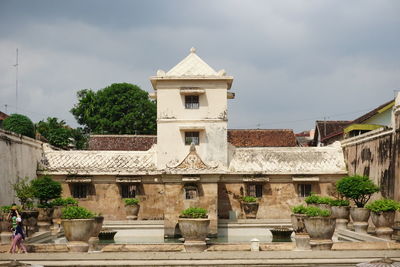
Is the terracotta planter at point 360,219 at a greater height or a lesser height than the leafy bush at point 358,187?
lesser

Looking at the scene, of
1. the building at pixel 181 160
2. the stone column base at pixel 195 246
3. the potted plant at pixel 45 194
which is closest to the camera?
the stone column base at pixel 195 246

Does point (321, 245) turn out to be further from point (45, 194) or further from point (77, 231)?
point (45, 194)

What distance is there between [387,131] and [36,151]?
17123mm

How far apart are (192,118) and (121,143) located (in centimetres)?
1138

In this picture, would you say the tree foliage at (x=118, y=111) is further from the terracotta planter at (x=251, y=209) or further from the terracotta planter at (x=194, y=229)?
the terracotta planter at (x=194, y=229)

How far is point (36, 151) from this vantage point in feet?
88.1

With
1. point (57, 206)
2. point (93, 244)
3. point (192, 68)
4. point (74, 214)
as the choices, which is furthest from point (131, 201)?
point (74, 214)

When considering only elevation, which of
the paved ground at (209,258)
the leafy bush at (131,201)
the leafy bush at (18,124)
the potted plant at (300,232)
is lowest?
the paved ground at (209,258)

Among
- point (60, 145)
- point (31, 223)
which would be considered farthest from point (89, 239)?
point (60, 145)

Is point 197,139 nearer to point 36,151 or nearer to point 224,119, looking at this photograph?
point 224,119

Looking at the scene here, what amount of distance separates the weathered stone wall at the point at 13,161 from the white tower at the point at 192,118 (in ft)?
20.9

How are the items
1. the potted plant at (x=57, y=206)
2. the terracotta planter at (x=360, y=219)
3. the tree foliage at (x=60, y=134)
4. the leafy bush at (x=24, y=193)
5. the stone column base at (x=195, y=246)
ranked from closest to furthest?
the stone column base at (x=195, y=246) → the terracotta planter at (x=360, y=219) → the leafy bush at (x=24, y=193) → the potted plant at (x=57, y=206) → the tree foliage at (x=60, y=134)

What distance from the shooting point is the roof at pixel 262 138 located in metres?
36.8

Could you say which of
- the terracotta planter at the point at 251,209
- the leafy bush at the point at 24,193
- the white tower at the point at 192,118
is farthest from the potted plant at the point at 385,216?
the leafy bush at the point at 24,193
